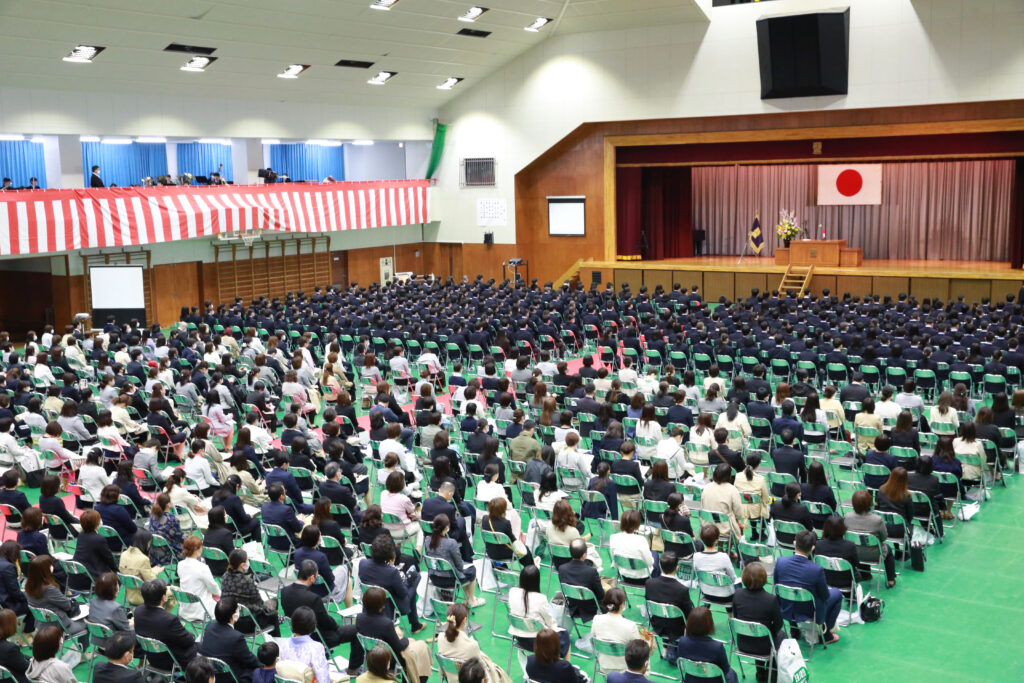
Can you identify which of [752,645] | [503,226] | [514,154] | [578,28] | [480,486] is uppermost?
[578,28]

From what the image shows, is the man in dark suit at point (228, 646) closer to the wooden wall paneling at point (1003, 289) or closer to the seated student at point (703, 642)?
the seated student at point (703, 642)

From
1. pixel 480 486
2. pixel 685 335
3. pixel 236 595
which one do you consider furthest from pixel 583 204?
pixel 236 595

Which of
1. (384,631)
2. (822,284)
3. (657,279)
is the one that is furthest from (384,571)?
(657,279)

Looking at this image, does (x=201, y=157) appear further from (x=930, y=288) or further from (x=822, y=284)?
(x=930, y=288)

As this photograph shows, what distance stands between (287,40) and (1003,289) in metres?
20.4

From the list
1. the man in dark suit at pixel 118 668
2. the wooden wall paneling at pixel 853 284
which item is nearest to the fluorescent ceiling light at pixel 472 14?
the wooden wall paneling at pixel 853 284

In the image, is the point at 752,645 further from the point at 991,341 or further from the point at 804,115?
the point at 804,115

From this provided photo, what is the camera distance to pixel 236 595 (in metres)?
7.49

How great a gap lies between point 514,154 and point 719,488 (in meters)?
25.5

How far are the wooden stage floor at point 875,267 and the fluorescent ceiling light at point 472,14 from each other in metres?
9.17

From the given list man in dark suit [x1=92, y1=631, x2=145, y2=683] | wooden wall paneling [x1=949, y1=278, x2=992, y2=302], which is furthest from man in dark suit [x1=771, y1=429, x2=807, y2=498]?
wooden wall paneling [x1=949, y1=278, x2=992, y2=302]

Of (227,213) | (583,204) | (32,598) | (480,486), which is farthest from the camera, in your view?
(583,204)

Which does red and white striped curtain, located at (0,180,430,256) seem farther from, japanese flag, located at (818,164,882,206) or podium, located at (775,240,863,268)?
japanese flag, located at (818,164,882,206)

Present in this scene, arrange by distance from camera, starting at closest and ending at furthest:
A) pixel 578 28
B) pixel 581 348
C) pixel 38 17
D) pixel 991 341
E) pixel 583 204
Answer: pixel 991 341 < pixel 38 17 < pixel 581 348 < pixel 578 28 < pixel 583 204
